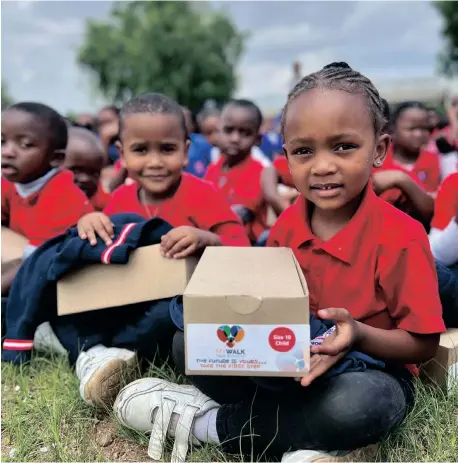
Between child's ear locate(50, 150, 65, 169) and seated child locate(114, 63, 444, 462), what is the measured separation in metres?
1.46

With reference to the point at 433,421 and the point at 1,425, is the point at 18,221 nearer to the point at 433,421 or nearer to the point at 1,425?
the point at 1,425

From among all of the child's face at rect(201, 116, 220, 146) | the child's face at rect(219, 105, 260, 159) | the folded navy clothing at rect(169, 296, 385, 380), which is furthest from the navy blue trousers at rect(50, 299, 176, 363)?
the child's face at rect(201, 116, 220, 146)

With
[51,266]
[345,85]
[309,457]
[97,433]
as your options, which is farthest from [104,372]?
[345,85]

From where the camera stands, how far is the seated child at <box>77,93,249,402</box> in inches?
Answer: 91.0

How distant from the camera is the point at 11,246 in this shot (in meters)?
2.44

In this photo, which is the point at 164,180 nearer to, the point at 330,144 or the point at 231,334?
the point at 330,144

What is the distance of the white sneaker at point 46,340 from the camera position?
2252 mm

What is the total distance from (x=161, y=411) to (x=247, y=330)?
550 millimetres

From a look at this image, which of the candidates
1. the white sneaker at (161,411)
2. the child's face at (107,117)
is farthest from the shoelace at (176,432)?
the child's face at (107,117)

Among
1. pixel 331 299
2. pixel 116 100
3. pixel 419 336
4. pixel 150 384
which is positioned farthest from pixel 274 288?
pixel 116 100

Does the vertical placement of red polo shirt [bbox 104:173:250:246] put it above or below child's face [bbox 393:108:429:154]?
below

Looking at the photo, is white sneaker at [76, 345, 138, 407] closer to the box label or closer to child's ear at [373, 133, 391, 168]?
the box label

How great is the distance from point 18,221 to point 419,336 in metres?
1.95

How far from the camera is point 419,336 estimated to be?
1.49 metres
